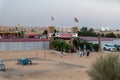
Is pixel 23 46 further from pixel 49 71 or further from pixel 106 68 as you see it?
pixel 106 68

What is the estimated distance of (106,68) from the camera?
14.3m

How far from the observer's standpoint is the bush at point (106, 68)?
1408cm

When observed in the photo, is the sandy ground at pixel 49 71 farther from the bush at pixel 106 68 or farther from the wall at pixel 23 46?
the wall at pixel 23 46

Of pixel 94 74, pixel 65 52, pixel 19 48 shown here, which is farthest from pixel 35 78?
pixel 19 48

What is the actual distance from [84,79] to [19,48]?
37366 millimetres

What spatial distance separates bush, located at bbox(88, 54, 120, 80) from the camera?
554 inches

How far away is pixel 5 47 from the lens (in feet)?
197

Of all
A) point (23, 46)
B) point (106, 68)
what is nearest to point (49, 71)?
point (106, 68)

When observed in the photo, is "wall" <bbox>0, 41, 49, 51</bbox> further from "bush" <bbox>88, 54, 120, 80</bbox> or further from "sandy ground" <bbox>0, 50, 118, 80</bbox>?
"bush" <bbox>88, 54, 120, 80</bbox>

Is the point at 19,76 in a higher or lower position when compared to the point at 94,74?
lower

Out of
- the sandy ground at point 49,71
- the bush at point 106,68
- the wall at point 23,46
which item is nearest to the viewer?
the bush at point 106,68

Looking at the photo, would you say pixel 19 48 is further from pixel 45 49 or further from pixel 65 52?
pixel 65 52

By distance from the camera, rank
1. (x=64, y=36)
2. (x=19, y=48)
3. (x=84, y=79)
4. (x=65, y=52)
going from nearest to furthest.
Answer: (x=84, y=79) → (x=65, y=52) → (x=19, y=48) → (x=64, y=36)

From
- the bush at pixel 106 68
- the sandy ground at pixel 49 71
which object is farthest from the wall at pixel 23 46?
the bush at pixel 106 68
